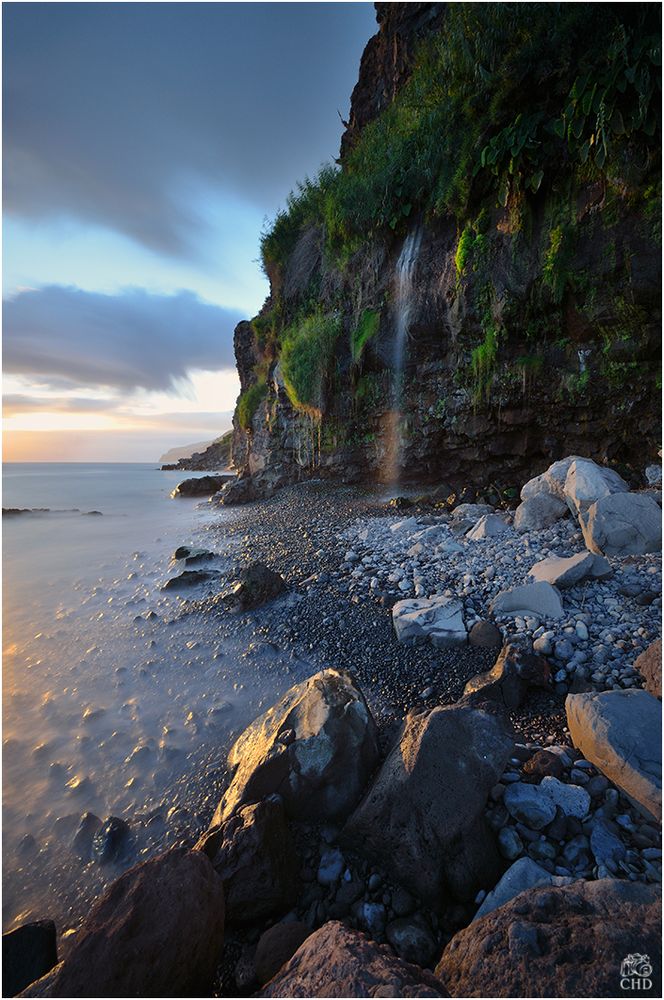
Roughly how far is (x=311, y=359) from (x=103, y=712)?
1023cm

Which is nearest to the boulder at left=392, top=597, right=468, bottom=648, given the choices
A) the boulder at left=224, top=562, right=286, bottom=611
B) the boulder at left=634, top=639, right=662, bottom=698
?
the boulder at left=634, top=639, right=662, bottom=698

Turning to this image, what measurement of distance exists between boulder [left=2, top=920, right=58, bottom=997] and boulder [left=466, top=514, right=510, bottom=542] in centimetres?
550

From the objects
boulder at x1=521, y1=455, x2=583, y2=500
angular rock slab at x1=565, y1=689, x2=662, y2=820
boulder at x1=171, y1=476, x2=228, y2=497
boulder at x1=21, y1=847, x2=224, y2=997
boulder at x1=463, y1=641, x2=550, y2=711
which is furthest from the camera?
boulder at x1=171, y1=476, x2=228, y2=497

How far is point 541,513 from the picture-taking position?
5836mm

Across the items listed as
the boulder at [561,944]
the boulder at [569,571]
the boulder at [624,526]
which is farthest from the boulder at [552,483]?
the boulder at [561,944]

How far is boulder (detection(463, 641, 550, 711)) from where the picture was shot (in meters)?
2.95

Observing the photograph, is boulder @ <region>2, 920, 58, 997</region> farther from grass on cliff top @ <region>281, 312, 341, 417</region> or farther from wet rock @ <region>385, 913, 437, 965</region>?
grass on cliff top @ <region>281, 312, 341, 417</region>

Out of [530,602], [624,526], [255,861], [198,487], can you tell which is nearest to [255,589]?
[255,861]

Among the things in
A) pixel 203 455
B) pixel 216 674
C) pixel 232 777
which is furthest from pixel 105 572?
pixel 203 455

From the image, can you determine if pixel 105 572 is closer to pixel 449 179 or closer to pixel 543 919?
pixel 543 919

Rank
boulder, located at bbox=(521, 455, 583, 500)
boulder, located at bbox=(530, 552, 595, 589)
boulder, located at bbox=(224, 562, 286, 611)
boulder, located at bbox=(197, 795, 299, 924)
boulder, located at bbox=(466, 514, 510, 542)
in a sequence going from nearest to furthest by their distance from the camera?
boulder, located at bbox=(197, 795, 299, 924) < boulder, located at bbox=(530, 552, 595, 589) < boulder, located at bbox=(224, 562, 286, 611) < boulder, located at bbox=(466, 514, 510, 542) < boulder, located at bbox=(521, 455, 583, 500)

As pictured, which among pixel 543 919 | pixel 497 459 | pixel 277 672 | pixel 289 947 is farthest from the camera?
pixel 497 459

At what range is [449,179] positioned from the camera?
8.54 metres

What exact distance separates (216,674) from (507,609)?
313 centimetres
